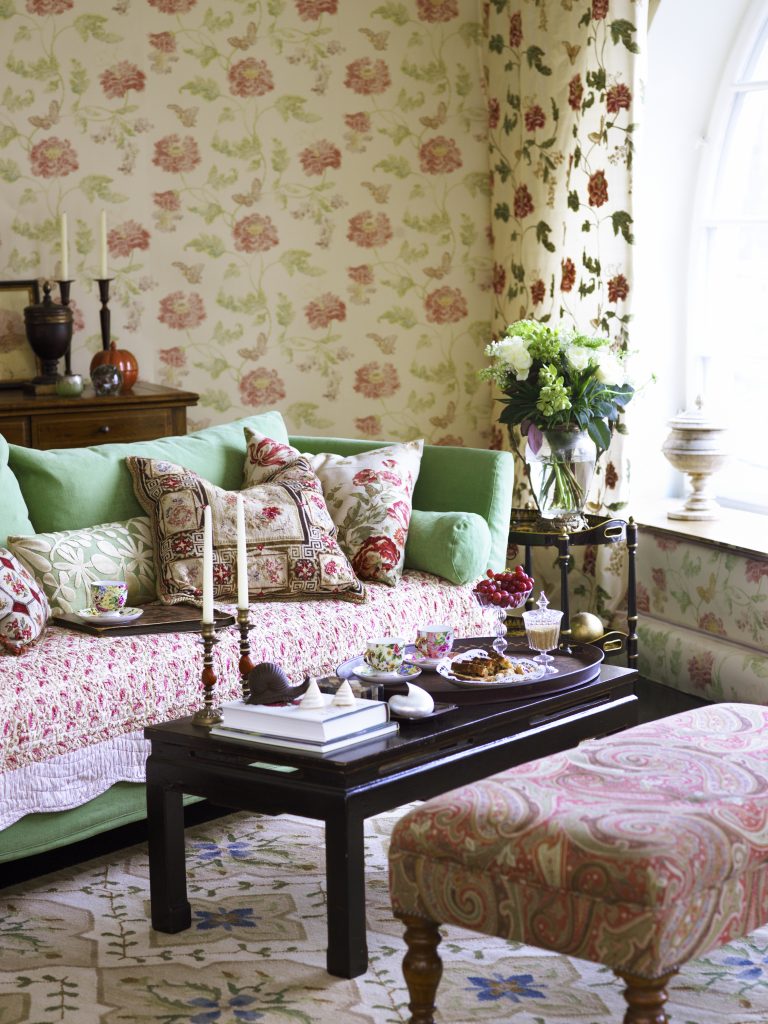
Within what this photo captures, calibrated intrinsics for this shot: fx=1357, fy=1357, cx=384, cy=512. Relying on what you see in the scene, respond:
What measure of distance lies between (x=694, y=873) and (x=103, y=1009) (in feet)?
3.74

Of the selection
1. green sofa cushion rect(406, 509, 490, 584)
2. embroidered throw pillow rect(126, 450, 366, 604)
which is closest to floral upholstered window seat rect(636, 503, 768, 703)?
green sofa cushion rect(406, 509, 490, 584)

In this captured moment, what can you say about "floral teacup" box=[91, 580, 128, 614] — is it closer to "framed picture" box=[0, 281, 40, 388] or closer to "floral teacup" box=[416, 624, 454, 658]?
"floral teacup" box=[416, 624, 454, 658]

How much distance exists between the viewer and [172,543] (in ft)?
12.0

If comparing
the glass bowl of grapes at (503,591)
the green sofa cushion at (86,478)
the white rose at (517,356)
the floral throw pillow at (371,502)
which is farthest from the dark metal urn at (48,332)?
the glass bowl of grapes at (503,591)

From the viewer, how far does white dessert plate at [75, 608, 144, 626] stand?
3.34 meters

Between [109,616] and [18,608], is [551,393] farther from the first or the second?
[18,608]

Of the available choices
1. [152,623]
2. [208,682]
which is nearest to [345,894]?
[208,682]

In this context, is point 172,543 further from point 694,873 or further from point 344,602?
point 694,873

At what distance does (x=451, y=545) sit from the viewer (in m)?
3.98

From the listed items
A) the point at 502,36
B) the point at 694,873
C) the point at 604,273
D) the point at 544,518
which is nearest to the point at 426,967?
the point at 694,873

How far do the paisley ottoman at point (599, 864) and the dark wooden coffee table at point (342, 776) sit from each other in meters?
0.29

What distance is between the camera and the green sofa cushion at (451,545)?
3980 millimetres

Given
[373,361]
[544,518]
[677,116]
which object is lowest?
[544,518]

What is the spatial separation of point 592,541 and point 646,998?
230 cm
